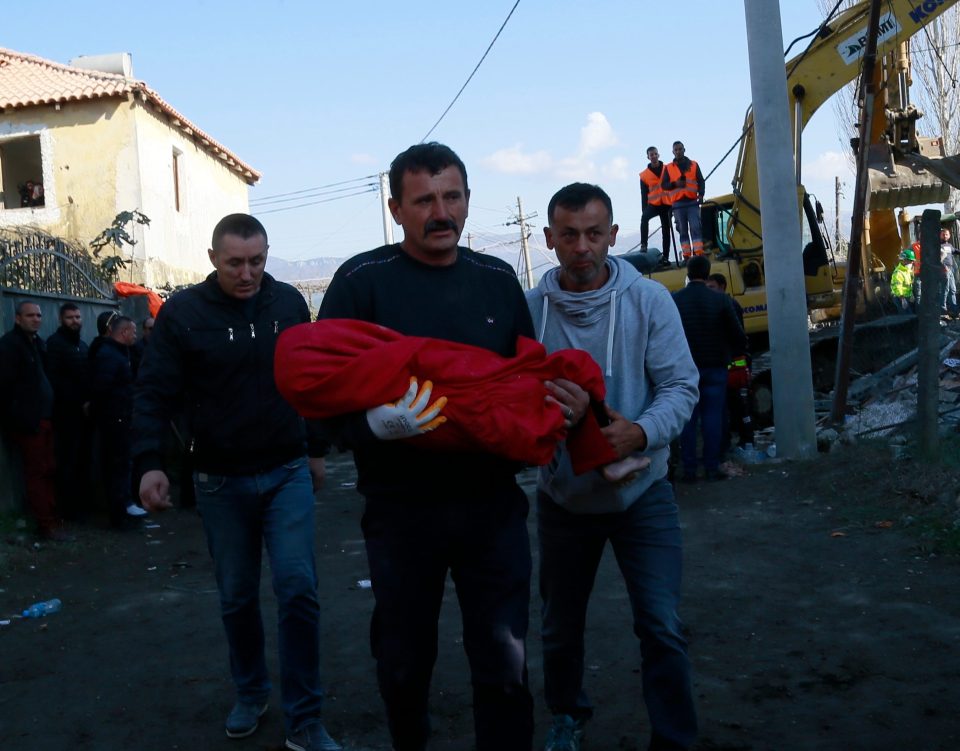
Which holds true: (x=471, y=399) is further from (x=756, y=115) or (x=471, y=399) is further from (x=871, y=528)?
(x=756, y=115)

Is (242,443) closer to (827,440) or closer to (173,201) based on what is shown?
(827,440)

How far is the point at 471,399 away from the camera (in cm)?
288

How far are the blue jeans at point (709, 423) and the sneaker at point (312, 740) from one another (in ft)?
22.4

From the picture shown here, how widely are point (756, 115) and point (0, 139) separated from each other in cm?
1871

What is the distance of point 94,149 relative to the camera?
2336 centimetres

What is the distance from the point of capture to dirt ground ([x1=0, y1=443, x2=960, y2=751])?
4.32 meters

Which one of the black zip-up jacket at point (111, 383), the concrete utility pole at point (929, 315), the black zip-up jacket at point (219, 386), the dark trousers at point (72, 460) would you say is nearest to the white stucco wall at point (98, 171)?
the dark trousers at point (72, 460)

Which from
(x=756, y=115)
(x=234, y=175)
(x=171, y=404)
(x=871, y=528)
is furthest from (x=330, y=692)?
(x=234, y=175)

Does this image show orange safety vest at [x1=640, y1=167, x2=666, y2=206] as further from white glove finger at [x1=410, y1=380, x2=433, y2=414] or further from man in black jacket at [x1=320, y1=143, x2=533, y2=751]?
white glove finger at [x1=410, y1=380, x2=433, y2=414]

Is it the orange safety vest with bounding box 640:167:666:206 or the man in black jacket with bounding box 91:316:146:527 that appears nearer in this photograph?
the man in black jacket with bounding box 91:316:146:527

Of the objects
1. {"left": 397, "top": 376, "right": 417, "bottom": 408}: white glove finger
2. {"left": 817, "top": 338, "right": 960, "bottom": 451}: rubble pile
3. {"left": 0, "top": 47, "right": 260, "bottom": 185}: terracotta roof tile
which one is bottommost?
{"left": 817, "top": 338, "right": 960, "bottom": 451}: rubble pile

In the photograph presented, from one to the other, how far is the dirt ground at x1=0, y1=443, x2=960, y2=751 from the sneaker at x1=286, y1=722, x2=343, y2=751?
151 millimetres

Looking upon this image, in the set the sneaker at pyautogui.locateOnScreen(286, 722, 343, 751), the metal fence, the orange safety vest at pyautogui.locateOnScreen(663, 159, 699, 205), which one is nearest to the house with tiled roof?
the metal fence

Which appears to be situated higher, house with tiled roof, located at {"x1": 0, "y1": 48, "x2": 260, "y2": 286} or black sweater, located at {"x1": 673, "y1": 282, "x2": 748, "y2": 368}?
house with tiled roof, located at {"x1": 0, "y1": 48, "x2": 260, "y2": 286}
